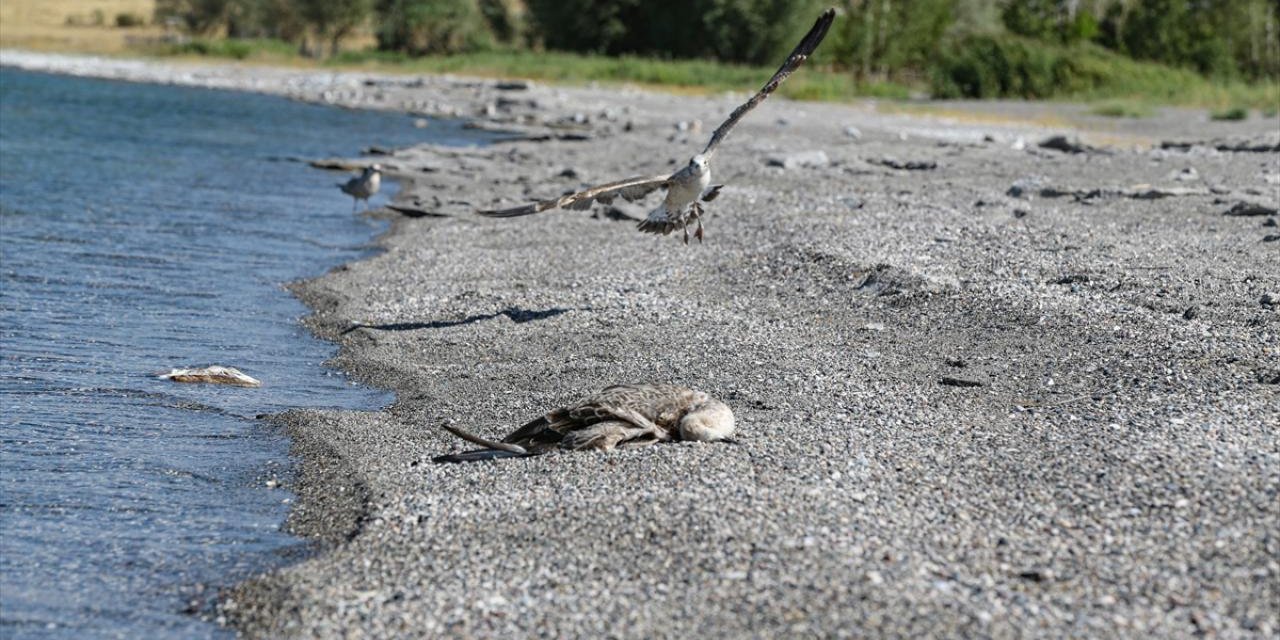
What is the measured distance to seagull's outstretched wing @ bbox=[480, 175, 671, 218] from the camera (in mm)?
11891

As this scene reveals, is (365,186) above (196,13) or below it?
below

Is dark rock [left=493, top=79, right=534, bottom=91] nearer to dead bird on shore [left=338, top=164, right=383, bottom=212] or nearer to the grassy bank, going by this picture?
the grassy bank

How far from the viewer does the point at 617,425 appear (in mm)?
8406

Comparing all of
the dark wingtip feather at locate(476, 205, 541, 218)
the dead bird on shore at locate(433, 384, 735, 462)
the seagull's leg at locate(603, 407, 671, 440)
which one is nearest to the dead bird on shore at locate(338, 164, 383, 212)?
the dark wingtip feather at locate(476, 205, 541, 218)

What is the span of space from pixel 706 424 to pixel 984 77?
134 ft

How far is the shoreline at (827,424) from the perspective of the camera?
20.5 ft

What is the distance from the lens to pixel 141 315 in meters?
13.7

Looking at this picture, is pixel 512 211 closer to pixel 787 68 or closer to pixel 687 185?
pixel 687 185

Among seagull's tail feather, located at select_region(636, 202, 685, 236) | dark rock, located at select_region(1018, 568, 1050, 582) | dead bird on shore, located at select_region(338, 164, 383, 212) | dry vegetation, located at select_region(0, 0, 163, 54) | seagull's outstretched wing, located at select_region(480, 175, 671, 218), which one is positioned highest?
dry vegetation, located at select_region(0, 0, 163, 54)

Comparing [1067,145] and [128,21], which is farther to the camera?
[128,21]

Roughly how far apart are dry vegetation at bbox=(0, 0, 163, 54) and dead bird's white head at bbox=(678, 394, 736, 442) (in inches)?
2719

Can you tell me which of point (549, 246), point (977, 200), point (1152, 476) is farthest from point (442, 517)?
point (977, 200)

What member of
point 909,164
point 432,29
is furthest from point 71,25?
point 909,164

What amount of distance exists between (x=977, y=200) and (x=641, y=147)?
40.4 feet
